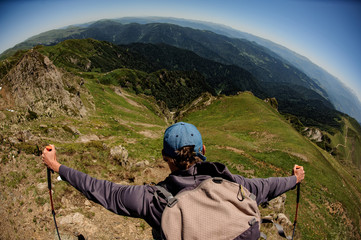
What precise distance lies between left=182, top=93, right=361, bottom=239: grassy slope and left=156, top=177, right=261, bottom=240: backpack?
17210mm

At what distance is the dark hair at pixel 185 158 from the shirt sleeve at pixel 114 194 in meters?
0.78

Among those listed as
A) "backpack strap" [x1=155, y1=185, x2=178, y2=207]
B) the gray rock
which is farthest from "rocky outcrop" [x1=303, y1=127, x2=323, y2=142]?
"backpack strap" [x1=155, y1=185, x2=178, y2=207]

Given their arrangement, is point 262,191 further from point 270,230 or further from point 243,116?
point 243,116

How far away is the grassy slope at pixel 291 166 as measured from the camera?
1733 cm

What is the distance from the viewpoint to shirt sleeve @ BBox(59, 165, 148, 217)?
305 centimetres

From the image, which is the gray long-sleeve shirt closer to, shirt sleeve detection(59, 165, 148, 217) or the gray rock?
shirt sleeve detection(59, 165, 148, 217)

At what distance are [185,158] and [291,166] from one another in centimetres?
2877

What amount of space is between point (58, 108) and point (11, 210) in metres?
25.8

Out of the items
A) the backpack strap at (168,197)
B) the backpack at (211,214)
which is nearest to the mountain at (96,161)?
the backpack strap at (168,197)

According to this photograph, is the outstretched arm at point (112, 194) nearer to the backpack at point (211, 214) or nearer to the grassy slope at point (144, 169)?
the backpack at point (211, 214)

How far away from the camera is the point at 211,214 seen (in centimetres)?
242

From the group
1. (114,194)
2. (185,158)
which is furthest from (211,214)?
(114,194)

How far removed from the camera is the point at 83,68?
6905 inches

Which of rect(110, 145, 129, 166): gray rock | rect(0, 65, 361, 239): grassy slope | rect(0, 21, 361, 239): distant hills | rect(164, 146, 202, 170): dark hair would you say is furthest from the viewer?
rect(110, 145, 129, 166): gray rock
